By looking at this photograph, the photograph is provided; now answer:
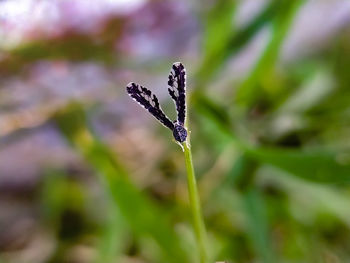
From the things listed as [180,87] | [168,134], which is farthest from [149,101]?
[168,134]

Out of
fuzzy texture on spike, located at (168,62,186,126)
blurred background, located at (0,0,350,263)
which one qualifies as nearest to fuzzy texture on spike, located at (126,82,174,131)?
fuzzy texture on spike, located at (168,62,186,126)

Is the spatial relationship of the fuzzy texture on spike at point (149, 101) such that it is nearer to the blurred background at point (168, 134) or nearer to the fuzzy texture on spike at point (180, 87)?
the fuzzy texture on spike at point (180, 87)

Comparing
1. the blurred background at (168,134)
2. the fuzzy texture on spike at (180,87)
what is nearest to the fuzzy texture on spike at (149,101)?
the fuzzy texture on spike at (180,87)

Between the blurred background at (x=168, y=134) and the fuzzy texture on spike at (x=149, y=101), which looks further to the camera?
the blurred background at (x=168, y=134)

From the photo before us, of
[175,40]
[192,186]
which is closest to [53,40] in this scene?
[175,40]

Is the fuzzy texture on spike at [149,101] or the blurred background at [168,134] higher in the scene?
the blurred background at [168,134]

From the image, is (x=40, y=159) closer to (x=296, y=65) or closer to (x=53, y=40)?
(x=53, y=40)
